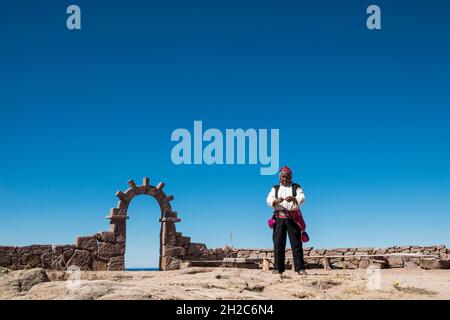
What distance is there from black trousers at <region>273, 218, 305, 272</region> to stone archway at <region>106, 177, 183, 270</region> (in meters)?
9.13

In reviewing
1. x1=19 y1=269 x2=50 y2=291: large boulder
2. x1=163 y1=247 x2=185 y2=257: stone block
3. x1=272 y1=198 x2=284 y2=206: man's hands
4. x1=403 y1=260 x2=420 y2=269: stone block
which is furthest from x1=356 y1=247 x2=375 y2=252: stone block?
x1=19 y1=269 x2=50 y2=291: large boulder

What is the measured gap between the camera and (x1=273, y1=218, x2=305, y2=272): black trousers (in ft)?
25.6

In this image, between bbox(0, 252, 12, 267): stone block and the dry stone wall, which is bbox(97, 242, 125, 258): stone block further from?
bbox(0, 252, 12, 267): stone block

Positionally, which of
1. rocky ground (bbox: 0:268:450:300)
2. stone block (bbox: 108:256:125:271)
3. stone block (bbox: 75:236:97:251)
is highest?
stone block (bbox: 75:236:97:251)

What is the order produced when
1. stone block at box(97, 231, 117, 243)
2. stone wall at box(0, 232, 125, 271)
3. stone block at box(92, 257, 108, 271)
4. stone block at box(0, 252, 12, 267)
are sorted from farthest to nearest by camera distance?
stone block at box(97, 231, 117, 243) → stone block at box(92, 257, 108, 271) → stone wall at box(0, 232, 125, 271) → stone block at box(0, 252, 12, 267)

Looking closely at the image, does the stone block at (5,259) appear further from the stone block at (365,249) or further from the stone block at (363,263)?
the stone block at (365,249)

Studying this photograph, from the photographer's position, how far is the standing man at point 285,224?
7.82m

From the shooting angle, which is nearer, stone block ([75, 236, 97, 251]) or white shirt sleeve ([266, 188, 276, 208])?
white shirt sleeve ([266, 188, 276, 208])

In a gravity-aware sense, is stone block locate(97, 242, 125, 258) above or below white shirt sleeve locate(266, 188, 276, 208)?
below

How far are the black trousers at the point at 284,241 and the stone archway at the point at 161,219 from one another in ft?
30.0

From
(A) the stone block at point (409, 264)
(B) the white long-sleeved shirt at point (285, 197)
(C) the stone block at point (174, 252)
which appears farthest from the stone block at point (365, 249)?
(B) the white long-sleeved shirt at point (285, 197)
